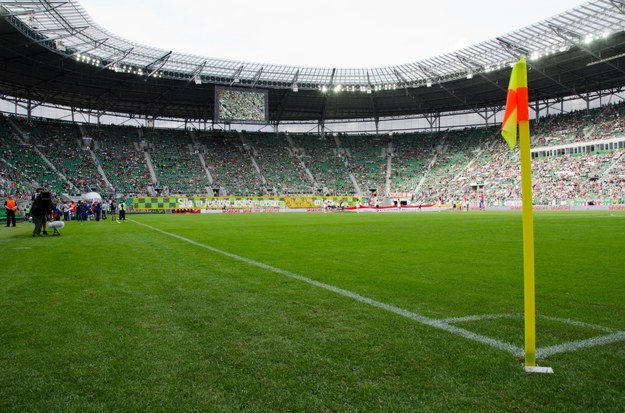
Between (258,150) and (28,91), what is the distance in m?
34.1

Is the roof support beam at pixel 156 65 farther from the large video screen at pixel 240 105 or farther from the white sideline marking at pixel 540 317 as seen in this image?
the white sideline marking at pixel 540 317

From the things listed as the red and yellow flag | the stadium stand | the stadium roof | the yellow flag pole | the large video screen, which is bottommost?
the yellow flag pole

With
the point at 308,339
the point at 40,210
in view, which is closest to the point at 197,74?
the point at 40,210

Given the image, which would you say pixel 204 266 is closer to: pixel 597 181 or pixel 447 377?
pixel 447 377

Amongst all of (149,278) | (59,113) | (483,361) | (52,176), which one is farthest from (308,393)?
(59,113)

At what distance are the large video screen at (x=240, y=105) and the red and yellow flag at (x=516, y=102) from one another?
5549 cm

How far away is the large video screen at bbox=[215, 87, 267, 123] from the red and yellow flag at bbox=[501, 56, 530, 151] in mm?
55494

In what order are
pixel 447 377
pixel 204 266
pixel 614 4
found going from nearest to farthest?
1. pixel 447 377
2. pixel 204 266
3. pixel 614 4

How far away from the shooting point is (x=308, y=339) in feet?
12.9

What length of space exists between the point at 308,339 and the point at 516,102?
9.18 feet

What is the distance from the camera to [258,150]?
243 feet

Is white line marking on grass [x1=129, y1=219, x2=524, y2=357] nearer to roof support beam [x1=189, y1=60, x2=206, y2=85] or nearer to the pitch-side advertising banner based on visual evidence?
the pitch-side advertising banner

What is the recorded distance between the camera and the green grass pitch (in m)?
2.80

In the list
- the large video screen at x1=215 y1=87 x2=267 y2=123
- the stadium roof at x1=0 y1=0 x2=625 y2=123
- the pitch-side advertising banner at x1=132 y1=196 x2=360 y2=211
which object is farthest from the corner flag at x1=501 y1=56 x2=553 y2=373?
the pitch-side advertising banner at x1=132 y1=196 x2=360 y2=211
